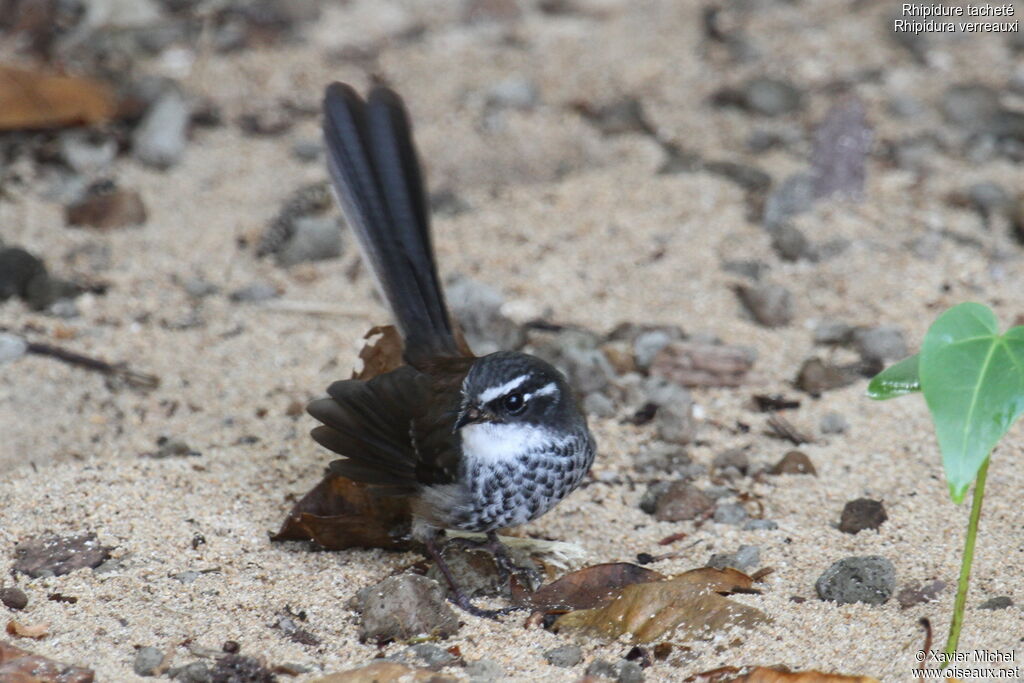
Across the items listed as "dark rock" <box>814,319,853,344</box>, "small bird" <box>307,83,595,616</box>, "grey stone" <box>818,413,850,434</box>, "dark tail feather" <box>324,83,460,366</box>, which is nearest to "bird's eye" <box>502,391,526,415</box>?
"small bird" <box>307,83,595,616</box>

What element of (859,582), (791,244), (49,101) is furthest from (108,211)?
(859,582)

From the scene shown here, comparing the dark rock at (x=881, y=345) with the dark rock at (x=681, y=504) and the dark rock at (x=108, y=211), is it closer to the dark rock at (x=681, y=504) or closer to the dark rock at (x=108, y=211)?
the dark rock at (x=681, y=504)

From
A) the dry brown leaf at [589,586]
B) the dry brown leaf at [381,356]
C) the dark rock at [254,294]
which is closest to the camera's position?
the dry brown leaf at [589,586]

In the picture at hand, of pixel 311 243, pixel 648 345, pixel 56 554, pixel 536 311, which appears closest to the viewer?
pixel 56 554

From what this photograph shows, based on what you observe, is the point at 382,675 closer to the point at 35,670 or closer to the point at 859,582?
the point at 35,670

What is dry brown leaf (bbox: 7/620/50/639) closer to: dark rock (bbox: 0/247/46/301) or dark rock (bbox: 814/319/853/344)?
dark rock (bbox: 0/247/46/301)

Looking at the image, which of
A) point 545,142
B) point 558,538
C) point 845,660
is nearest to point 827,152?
point 545,142

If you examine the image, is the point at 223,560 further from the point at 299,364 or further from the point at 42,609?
the point at 299,364

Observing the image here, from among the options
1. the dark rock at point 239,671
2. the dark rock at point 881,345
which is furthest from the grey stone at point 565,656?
the dark rock at point 881,345
